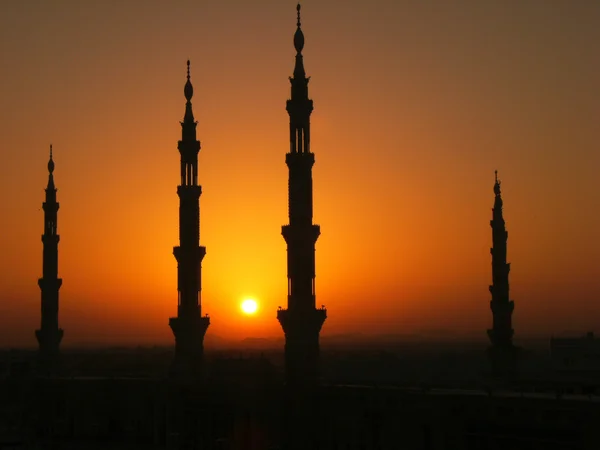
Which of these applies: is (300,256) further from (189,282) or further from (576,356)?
(576,356)

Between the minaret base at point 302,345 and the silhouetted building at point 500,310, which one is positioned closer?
the minaret base at point 302,345

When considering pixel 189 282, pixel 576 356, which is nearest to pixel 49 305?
pixel 189 282

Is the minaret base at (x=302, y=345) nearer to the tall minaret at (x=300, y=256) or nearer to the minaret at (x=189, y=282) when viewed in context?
the tall minaret at (x=300, y=256)

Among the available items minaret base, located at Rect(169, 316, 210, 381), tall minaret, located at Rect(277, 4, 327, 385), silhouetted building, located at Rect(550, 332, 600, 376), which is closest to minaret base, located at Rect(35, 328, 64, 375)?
minaret base, located at Rect(169, 316, 210, 381)

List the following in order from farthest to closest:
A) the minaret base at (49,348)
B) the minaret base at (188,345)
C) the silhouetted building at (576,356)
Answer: the silhouetted building at (576,356) < the minaret base at (49,348) < the minaret base at (188,345)

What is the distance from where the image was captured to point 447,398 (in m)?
43.1

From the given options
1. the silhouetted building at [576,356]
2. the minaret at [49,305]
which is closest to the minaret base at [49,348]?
the minaret at [49,305]

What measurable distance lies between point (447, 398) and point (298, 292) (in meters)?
10.0

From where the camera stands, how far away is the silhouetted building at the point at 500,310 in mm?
62750

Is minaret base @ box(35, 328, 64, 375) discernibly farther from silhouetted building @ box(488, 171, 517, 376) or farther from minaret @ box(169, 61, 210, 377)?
silhouetted building @ box(488, 171, 517, 376)

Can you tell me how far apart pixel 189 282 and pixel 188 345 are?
3779mm

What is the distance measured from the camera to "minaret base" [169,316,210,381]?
61.6 meters

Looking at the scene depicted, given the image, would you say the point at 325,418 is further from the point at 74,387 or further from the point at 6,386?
the point at 6,386

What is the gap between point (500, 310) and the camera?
207 feet
